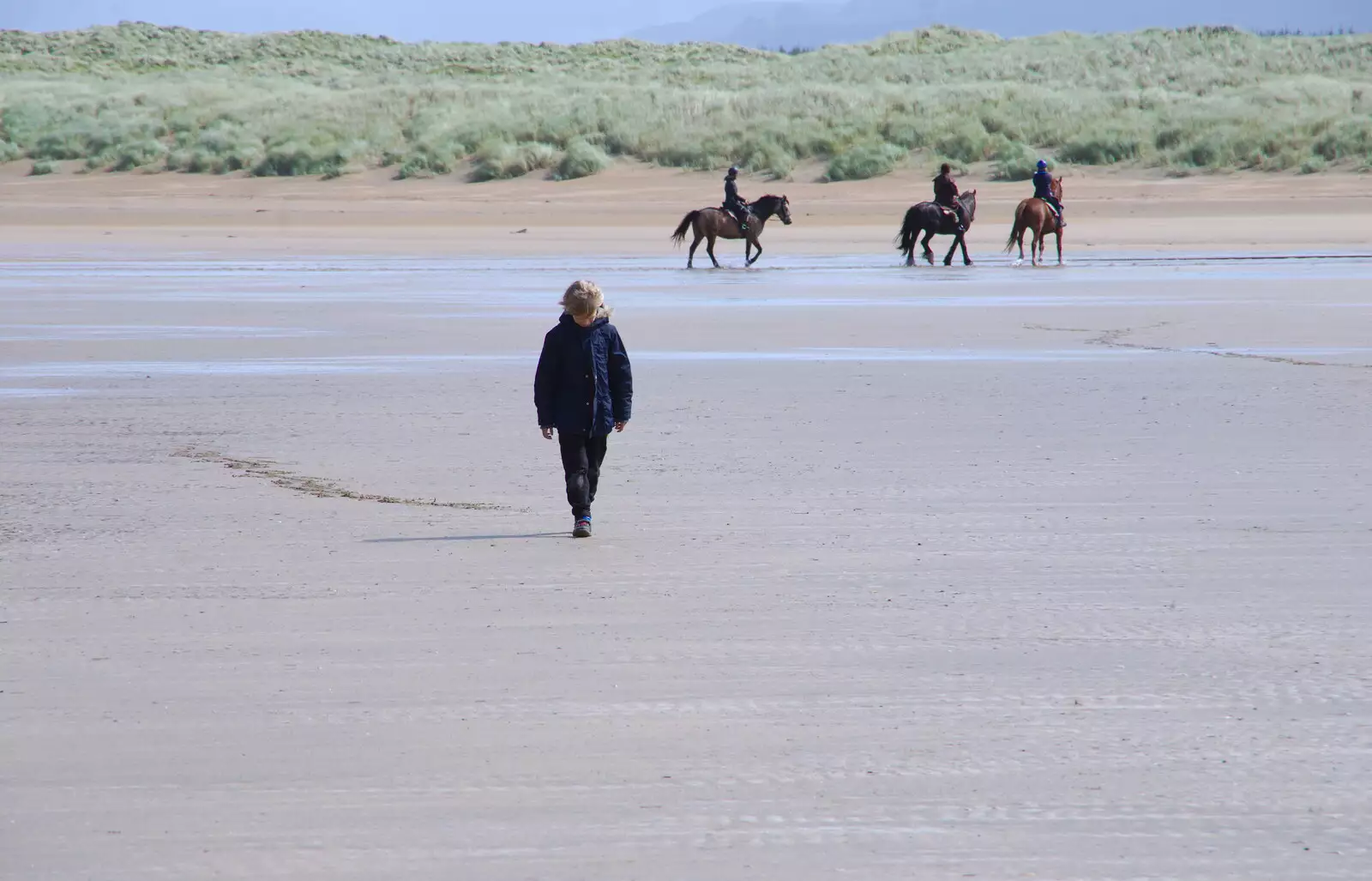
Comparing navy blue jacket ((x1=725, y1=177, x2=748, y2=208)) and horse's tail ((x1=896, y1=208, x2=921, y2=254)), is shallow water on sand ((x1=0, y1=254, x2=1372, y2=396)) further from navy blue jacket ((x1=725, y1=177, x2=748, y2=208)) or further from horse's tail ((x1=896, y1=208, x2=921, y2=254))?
navy blue jacket ((x1=725, y1=177, x2=748, y2=208))

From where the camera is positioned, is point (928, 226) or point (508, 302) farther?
point (928, 226)

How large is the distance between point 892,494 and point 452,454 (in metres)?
2.78

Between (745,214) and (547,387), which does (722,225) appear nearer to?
(745,214)

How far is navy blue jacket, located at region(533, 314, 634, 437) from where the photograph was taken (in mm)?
8898

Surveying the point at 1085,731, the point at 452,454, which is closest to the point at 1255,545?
the point at 1085,731

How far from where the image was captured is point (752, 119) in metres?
56.1

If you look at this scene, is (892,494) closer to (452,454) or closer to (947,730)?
(452,454)

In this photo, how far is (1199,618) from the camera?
23.1 feet

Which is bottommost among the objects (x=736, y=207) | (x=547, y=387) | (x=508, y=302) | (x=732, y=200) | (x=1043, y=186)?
(x=508, y=302)

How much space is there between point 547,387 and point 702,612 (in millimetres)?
2032

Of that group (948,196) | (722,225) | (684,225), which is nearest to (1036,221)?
(948,196)

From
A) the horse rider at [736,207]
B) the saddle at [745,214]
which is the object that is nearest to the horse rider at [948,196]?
the saddle at [745,214]

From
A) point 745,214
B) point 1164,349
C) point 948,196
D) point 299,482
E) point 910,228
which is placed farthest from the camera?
point 745,214

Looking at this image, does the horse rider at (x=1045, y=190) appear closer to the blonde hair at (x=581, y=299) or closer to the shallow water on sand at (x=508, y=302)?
the shallow water on sand at (x=508, y=302)
